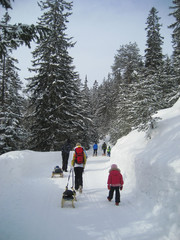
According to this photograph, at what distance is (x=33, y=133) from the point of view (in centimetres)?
1723

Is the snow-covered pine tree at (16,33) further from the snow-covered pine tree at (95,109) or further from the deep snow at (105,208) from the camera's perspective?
the snow-covered pine tree at (95,109)

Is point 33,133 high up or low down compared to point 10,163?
up

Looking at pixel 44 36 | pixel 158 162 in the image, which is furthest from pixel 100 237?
pixel 44 36

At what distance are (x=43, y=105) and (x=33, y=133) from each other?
3063mm

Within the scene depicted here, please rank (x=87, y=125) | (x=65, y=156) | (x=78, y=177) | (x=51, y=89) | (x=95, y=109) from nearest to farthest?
(x=78, y=177)
(x=65, y=156)
(x=51, y=89)
(x=87, y=125)
(x=95, y=109)

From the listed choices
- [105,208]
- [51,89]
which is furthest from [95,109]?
[105,208]

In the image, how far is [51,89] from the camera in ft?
55.8

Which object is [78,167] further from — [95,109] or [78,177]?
[95,109]

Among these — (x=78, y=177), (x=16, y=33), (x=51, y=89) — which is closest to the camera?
(x=16, y=33)

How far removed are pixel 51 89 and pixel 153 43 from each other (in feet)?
55.6

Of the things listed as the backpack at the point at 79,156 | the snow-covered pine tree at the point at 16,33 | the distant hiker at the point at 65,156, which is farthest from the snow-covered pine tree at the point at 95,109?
the snow-covered pine tree at the point at 16,33

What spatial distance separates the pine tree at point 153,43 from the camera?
2363 centimetres

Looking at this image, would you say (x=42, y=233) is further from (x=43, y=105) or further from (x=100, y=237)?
(x=43, y=105)

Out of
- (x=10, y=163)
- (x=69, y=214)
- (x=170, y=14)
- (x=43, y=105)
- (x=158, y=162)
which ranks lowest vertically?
(x=69, y=214)
